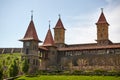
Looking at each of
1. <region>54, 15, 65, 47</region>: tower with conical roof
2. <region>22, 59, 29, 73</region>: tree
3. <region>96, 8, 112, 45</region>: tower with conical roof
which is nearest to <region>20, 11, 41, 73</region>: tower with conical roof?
<region>22, 59, 29, 73</region>: tree

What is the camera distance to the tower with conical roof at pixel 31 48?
60375mm

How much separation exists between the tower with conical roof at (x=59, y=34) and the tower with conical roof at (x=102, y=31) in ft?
29.0

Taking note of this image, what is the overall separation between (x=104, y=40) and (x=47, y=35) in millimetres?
13702

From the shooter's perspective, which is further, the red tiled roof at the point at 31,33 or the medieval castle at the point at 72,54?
the red tiled roof at the point at 31,33

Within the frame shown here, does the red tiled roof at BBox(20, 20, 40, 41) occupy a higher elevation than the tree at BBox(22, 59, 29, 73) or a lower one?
higher

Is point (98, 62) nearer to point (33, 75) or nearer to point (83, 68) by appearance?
point (83, 68)

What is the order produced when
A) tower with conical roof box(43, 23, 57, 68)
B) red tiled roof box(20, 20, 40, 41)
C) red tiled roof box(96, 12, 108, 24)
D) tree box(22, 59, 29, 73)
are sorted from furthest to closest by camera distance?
red tiled roof box(96, 12, 108, 24) → tower with conical roof box(43, 23, 57, 68) → red tiled roof box(20, 20, 40, 41) → tree box(22, 59, 29, 73)

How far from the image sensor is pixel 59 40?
7531 centimetres

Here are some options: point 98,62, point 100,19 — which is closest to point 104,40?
point 100,19

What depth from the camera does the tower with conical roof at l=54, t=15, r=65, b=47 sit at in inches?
2958

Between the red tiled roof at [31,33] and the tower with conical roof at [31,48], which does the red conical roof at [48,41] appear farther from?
the red tiled roof at [31,33]

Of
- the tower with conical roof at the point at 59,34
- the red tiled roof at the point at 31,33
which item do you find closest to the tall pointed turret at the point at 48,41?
the tower with conical roof at the point at 59,34

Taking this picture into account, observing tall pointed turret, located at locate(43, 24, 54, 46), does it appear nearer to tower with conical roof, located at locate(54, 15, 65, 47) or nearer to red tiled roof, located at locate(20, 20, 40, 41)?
tower with conical roof, located at locate(54, 15, 65, 47)

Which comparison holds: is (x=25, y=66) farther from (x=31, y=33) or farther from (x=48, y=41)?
(x=48, y=41)
